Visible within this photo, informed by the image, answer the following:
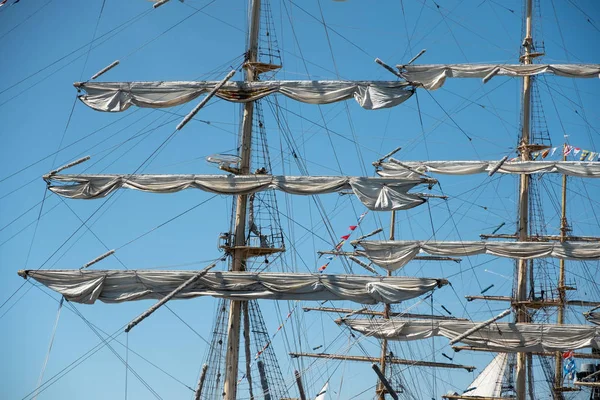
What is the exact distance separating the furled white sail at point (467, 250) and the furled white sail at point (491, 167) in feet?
11.0

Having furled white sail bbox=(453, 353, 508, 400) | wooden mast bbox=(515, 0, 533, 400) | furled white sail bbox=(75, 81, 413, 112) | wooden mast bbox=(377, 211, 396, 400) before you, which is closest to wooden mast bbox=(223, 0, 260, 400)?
furled white sail bbox=(75, 81, 413, 112)

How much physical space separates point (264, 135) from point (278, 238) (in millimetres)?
3928

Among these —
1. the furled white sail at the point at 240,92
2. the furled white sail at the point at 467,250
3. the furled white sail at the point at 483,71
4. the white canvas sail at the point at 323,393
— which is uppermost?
the furled white sail at the point at 483,71

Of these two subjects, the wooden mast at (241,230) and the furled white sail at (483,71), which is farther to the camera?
the furled white sail at (483,71)

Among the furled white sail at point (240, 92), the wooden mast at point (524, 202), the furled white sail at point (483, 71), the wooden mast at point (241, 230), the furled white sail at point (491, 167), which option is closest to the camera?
the wooden mast at point (241, 230)

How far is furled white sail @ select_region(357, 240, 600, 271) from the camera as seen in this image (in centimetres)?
4719

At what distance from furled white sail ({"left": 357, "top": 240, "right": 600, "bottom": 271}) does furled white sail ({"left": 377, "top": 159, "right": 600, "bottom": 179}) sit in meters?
3.37

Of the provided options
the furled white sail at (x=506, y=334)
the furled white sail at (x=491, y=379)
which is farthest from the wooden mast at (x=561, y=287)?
the furled white sail at (x=506, y=334)

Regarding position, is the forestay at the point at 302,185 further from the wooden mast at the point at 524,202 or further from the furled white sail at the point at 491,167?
the wooden mast at the point at 524,202

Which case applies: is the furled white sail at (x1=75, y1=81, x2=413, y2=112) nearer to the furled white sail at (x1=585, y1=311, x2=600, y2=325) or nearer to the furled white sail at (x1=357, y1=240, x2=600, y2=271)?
the furled white sail at (x1=357, y1=240, x2=600, y2=271)

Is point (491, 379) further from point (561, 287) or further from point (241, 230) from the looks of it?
point (241, 230)

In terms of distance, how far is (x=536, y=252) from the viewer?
5006cm

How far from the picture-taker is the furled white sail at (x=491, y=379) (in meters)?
64.4

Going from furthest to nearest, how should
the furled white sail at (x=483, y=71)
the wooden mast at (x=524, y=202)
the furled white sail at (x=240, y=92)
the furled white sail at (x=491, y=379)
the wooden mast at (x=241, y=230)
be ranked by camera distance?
the furled white sail at (x=491, y=379), the wooden mast at (x=524, y=202), the furled white sail at (x=483, y=71), the furled white sail at (x=240, y=92), the wooden mast at (x=241, y=230)
